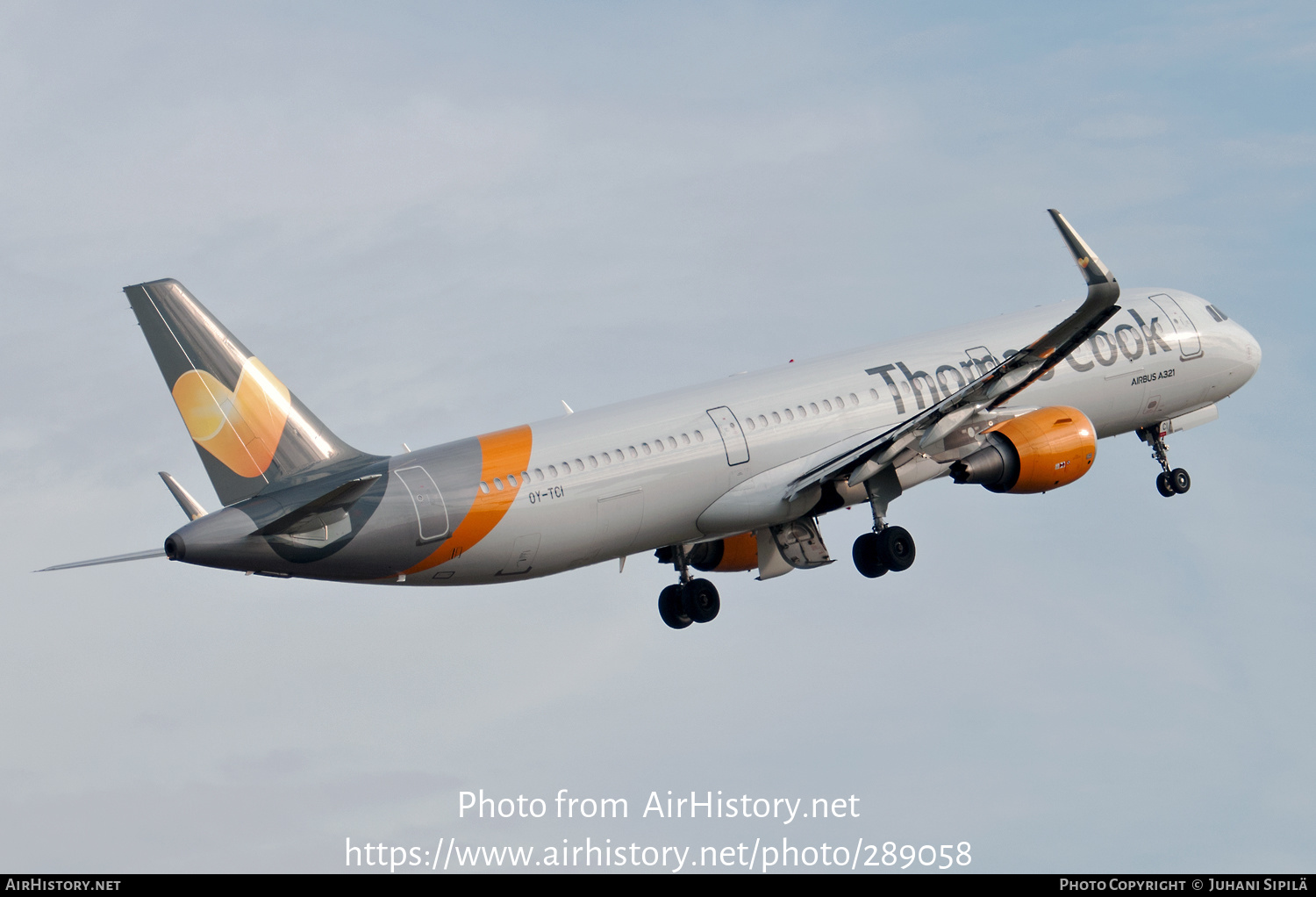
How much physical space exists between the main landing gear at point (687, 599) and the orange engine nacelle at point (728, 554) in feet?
1.28

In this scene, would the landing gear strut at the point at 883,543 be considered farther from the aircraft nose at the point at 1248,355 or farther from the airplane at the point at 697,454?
the aircraft nose at the point at 1248,355

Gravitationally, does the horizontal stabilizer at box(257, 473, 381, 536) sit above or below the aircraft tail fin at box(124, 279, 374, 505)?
below

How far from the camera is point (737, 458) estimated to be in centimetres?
3534

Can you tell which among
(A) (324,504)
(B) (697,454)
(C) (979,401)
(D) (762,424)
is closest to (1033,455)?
(C) (979,401)

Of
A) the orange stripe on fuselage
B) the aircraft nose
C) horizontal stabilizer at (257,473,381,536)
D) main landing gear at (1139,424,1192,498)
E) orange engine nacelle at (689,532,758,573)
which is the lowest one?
horizontal stabilizer at (257,473,381,536)

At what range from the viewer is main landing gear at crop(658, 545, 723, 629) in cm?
3888

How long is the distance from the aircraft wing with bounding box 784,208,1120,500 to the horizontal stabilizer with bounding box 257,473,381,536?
31.5 feet

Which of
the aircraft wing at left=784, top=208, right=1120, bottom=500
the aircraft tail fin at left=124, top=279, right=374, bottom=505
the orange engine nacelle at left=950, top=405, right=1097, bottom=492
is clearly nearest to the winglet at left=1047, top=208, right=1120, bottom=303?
the aircraft wing at left=784, top=208, right=1120, bottom=500

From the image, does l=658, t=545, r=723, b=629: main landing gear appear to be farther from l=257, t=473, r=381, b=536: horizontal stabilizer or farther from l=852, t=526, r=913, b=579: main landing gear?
l=257, t=473, r=381, b=536: horizontal stabilizer

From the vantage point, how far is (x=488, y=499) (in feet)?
105

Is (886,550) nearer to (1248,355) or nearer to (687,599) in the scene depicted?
(687,599)

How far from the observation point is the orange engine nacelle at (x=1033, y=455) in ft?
117

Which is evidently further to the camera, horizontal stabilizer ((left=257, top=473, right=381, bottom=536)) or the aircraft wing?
the aircraft wing

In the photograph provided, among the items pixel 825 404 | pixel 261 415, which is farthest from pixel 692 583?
pixel 261 415
